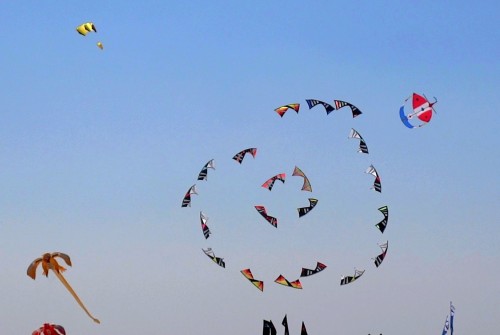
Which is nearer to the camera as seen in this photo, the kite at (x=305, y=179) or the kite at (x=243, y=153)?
the kite at (x=305, y=179)

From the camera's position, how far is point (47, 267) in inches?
3036

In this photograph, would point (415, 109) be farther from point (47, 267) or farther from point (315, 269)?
point (47, 267)

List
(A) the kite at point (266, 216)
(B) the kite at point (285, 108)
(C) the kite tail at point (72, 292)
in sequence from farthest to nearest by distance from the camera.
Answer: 1. (A) the kite at point (266, 216)
2. (B) the kite at point (285, 108)
3. (C) the kite tail at point (72, 292)

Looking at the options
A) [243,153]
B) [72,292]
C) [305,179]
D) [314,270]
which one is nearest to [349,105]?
[305,179]

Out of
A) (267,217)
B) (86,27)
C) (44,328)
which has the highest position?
(86,27)

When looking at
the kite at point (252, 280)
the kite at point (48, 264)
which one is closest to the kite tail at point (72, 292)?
the kite at point (48, 264)

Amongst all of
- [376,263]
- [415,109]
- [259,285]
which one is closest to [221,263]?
[259,285]

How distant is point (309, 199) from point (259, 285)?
24.0 feet

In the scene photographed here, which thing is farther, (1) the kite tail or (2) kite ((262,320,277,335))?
(2) kite ((262,320,277,335))

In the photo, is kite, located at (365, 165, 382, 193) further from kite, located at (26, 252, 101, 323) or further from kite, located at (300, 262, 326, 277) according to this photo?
kite, located at (26, 252, 101, 323)

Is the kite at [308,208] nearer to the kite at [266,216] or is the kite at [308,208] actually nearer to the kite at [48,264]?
the kite at [266,216]

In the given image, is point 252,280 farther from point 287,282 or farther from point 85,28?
point 85,28

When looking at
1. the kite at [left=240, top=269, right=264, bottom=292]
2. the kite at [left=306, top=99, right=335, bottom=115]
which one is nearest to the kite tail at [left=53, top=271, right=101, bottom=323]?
the kite at [left=240, top=269, right=264, bottom=292]

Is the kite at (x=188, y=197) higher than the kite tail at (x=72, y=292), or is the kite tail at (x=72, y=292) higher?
the kite at (x=188, y=197)
